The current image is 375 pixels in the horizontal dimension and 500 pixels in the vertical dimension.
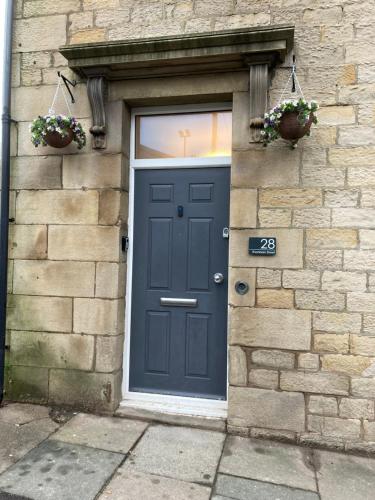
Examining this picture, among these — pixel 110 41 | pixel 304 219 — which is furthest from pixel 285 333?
pixel 110 41

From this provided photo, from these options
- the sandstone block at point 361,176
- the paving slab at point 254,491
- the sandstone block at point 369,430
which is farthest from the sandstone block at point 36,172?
the sandstone block at point 369,430

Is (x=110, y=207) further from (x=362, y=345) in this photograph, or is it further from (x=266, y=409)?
(x=362, y=345)

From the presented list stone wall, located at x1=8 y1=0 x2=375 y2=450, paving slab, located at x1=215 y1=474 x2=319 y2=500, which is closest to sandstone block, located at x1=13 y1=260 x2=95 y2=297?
stone wall, located at x1=8 y1=0 x2=375 y2=450

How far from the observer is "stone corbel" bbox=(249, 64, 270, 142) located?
3.14 m

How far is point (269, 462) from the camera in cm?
280

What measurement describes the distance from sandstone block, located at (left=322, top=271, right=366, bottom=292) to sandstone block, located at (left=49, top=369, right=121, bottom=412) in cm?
206

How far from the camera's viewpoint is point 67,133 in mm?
3336

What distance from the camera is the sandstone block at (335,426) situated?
3.02 m

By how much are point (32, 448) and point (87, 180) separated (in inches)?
89.7

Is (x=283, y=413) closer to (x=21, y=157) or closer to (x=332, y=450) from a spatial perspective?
(x=332, y=450)

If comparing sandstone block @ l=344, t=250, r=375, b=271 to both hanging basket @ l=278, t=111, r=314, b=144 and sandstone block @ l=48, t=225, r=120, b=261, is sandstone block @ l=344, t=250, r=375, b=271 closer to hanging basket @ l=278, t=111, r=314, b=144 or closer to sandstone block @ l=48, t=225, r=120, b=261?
hanging basket @ l=278, t=111, r=314, b=144

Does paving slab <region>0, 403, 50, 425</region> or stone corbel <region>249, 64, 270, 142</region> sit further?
paving slab <region>0, 403, 50, 425</region>

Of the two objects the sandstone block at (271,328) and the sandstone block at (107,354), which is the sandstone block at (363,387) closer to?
the sandstone block at (271,328)

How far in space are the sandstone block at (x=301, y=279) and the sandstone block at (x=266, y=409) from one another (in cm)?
89
